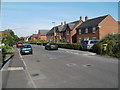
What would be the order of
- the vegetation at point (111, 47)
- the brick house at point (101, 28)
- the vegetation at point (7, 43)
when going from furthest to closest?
the brick house at point (101, 28)
the vegetation at point (7, 43)
the vegetation at point (111, 47)

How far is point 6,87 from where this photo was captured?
20.4ft

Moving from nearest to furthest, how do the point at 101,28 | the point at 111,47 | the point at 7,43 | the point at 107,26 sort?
the point at 111,47 → the point at 7,43 → the point at 101,28 → the point at 107,26

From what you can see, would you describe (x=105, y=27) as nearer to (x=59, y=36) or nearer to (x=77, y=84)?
(x=59, y=36)

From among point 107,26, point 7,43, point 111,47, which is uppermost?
point 107,26

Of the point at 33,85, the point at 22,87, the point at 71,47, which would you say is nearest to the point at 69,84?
the point at 33,85

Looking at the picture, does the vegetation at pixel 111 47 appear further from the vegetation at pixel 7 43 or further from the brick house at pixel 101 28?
the brick house at pixel 101 28

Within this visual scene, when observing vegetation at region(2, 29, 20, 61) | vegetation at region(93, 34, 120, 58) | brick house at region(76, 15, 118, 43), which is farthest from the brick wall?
vegetation at region(2, 29, 20, 61)

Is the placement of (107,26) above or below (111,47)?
above

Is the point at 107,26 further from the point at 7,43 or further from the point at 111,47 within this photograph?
the point at 7,43

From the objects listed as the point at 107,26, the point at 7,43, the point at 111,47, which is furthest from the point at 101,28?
the point at 7,43

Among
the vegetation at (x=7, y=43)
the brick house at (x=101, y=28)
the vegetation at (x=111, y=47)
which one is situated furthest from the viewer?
the brick house at (x=101, y=28)

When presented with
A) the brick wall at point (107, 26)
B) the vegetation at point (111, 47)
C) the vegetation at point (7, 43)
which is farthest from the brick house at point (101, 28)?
the vegetation at point (7, 43)

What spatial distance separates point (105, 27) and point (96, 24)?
2259mm

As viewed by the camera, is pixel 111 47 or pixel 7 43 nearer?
pixel 111 47
